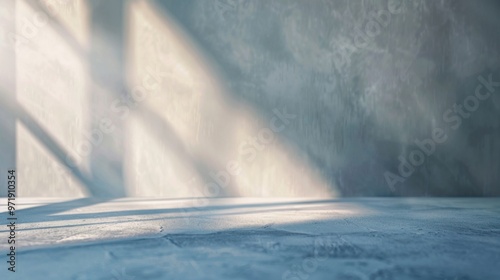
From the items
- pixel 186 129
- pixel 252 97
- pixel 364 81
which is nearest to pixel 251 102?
pixel 252 97

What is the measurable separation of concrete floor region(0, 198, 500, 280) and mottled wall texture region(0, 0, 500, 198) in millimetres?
526

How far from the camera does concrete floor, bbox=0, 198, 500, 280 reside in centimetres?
104

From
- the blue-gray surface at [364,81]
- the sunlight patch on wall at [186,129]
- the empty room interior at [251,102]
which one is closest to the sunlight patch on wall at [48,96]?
the empty room interior at [251,102]

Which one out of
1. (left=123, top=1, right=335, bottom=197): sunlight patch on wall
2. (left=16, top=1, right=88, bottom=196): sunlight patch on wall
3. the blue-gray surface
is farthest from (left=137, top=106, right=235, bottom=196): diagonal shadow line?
the blue-gray surface

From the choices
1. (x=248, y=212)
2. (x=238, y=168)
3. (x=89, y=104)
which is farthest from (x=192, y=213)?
(x=89, y=104)

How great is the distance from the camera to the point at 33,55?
2.72 metres

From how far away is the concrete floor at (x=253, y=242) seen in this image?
1045mm

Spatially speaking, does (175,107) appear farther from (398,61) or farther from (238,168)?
(398,61)

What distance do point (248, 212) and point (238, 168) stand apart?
739mm

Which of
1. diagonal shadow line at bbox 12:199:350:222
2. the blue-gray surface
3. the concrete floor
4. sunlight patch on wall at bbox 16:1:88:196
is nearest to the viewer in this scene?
the concrete floor

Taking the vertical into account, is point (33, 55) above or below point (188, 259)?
above

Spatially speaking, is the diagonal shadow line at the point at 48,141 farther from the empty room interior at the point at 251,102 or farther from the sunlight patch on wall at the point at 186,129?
the sunlight patch on wall at the point at 186,129

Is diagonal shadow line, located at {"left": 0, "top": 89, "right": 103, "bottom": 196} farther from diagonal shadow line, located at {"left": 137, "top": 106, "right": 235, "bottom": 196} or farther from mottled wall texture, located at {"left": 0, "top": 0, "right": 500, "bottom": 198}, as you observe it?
diagonal shadow line, located at {"left": 137, "top": 106, "right": 235, "bottom": 196}

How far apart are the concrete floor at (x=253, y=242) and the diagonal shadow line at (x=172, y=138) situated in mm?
505
